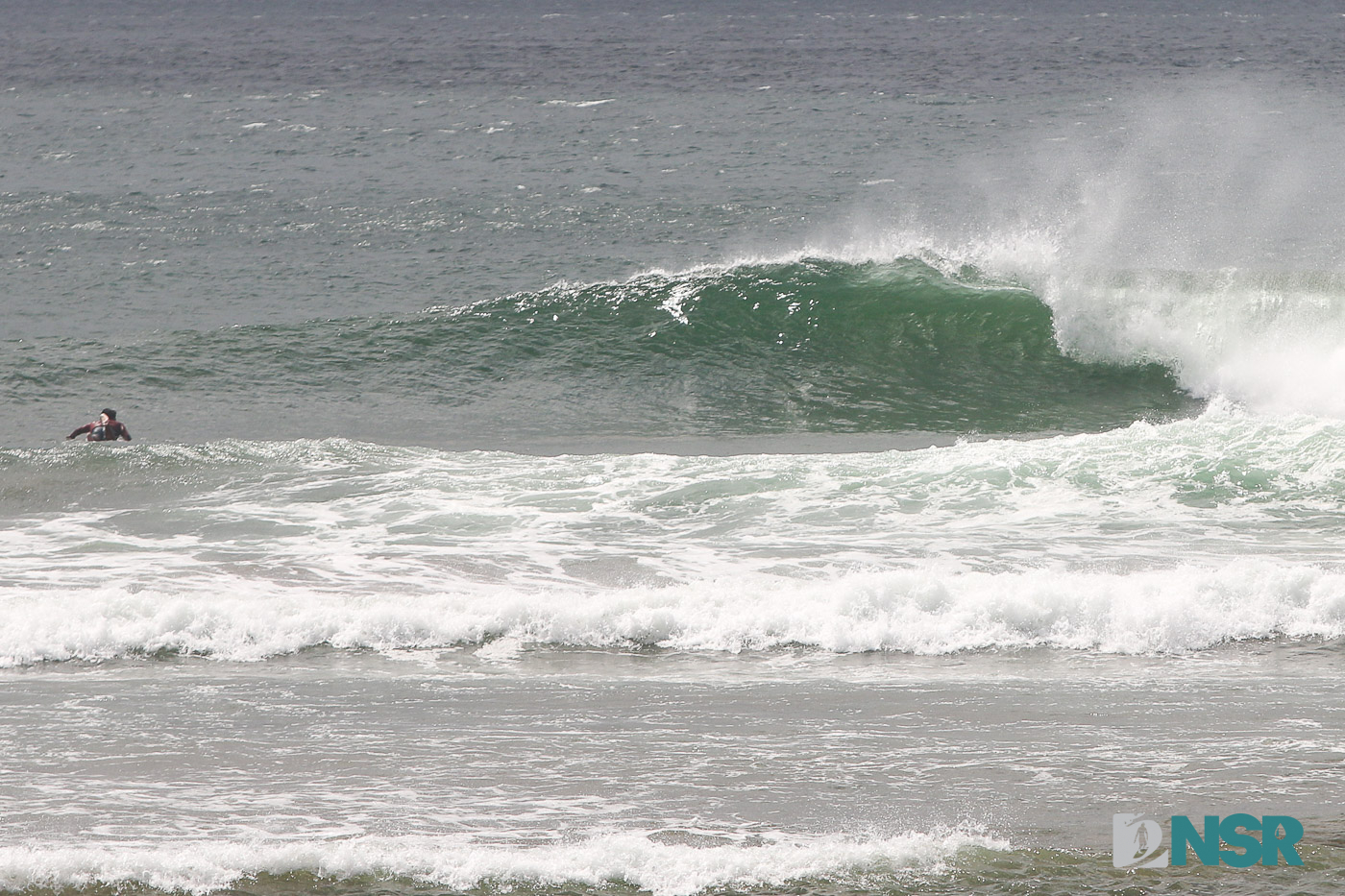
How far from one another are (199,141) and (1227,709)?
36.0 m

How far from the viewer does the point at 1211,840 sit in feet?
18.5

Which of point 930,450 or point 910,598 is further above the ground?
point 930,450

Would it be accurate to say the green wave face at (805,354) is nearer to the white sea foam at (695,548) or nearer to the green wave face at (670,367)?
the green wave face at (670,367)

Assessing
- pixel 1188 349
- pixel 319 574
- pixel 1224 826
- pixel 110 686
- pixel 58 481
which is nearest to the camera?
pixel 1224 826

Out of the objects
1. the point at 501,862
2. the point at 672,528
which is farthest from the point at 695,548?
the point at 501,862

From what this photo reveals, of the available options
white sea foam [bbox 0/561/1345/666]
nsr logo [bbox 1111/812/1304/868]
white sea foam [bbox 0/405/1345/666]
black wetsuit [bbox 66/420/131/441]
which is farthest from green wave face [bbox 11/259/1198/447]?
nsr logo [bbox 1111/812/1304/868]

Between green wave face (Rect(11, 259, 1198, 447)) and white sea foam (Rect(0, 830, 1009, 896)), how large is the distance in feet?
32.3

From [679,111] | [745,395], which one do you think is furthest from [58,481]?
[679,111]

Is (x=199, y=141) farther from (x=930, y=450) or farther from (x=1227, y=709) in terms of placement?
(x=1227, y=709)

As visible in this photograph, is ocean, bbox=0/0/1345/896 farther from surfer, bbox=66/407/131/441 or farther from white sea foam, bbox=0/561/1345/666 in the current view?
surfer, bbox=66/407/131/441

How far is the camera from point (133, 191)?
98.4 ft

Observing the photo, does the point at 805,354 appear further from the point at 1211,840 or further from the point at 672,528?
the point at 1211,840

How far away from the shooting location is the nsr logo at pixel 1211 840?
5492 mm

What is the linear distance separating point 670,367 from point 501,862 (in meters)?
13.1
